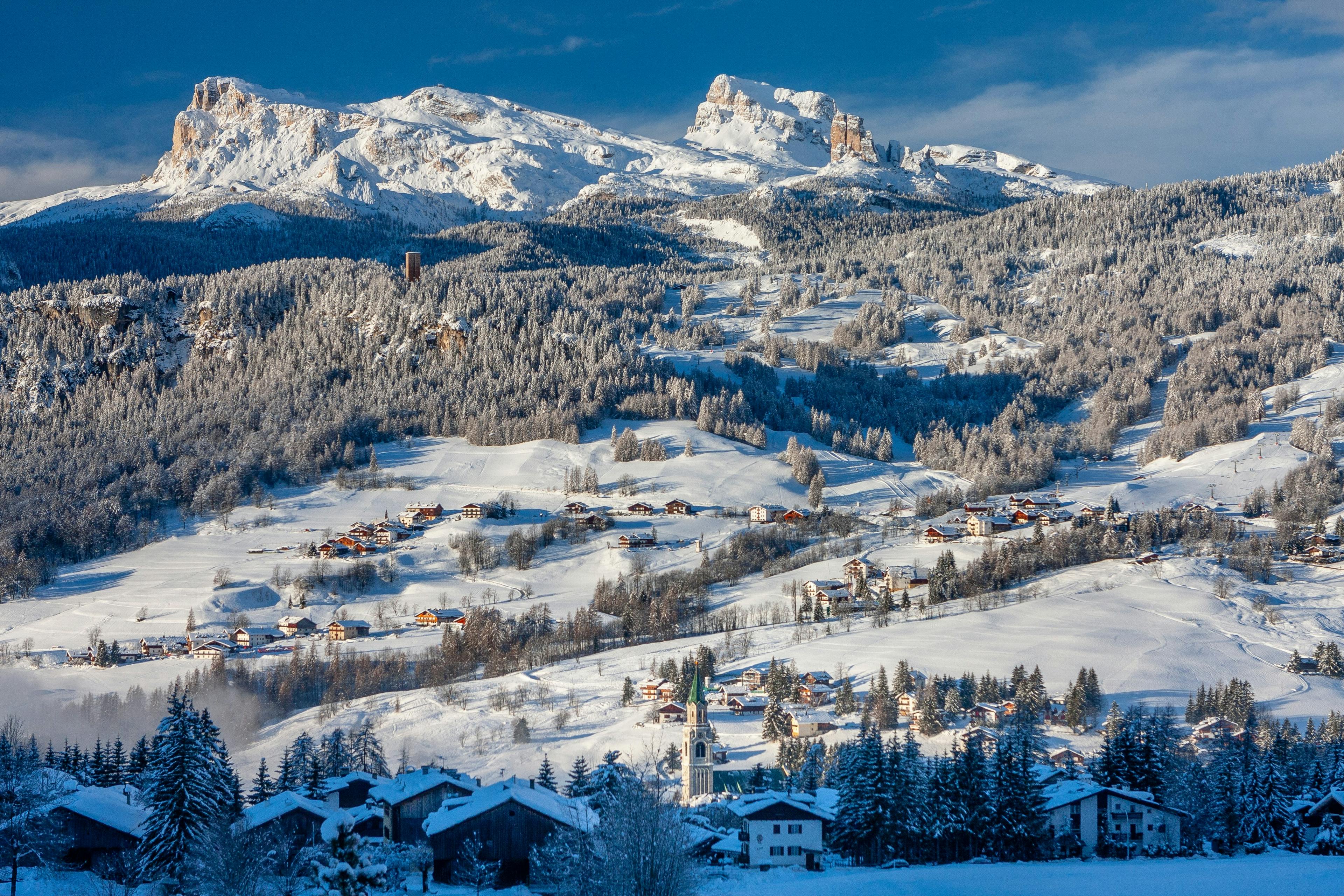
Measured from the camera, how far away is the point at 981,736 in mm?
72375

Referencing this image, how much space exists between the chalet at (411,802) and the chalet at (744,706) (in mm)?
31112

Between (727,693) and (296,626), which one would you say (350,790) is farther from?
(296,626)

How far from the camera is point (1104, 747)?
63.8 metres

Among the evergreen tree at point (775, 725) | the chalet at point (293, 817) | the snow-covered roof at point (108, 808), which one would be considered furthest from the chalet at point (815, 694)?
the snow-covered roof at point (108, 808)

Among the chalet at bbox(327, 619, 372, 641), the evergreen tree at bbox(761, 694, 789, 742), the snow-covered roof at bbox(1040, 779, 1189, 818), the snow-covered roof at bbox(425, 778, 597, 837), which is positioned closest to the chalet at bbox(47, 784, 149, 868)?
the snow-covered roof at bbox(425, 778, 597, 837)

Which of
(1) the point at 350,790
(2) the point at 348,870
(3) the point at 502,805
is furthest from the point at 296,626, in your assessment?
(2) the point at 348,870

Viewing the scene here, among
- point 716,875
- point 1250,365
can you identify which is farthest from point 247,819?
point 1250,365

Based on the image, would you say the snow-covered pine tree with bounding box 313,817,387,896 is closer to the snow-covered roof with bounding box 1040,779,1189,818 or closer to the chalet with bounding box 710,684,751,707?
the snow-covered roof with bounding box 1040,779,1189,818

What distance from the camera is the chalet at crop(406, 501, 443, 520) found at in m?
140

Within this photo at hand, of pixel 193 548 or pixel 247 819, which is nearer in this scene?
pixel 247 819

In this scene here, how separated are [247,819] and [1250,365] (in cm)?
17716

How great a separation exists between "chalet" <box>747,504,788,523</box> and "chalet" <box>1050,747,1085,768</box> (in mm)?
67083

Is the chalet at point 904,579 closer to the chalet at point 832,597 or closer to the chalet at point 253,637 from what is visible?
the chalet at point 832,597

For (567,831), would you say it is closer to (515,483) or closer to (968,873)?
(968,873)
